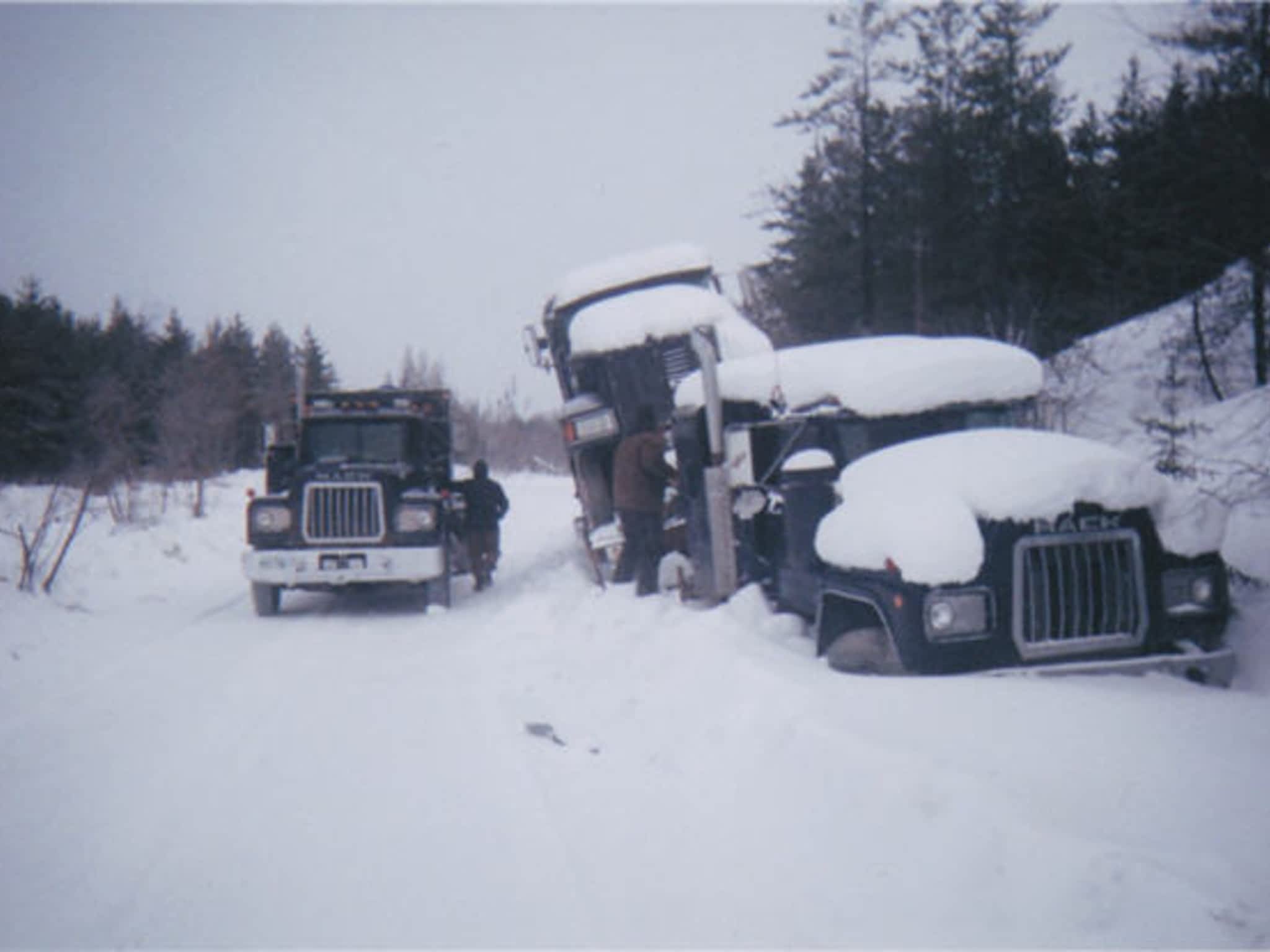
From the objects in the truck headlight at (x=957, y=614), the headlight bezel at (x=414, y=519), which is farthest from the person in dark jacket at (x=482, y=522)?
the truck headlight at (x=957, y=614)

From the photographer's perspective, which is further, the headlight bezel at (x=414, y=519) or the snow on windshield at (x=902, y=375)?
the headlight bezel at (x=414, y=519)

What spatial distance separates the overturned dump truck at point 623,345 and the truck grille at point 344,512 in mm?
2728

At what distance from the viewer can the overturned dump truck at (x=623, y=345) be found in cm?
1087

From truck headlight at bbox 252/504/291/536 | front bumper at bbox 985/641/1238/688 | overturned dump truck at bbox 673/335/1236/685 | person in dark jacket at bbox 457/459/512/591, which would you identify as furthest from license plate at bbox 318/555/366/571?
front bumper at bbox 985/641/1238/688

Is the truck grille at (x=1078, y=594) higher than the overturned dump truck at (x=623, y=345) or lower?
lower

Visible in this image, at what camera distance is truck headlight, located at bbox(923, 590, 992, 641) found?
4.68m

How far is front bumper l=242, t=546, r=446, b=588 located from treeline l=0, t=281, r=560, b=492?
2140 mm

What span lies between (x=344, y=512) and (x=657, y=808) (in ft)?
23.5

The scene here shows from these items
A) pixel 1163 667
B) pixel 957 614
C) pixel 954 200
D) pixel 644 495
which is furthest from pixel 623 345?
pixel 954 200

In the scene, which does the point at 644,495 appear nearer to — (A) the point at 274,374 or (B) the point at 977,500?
(B) the point at 977,500

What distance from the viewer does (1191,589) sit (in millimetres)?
5000

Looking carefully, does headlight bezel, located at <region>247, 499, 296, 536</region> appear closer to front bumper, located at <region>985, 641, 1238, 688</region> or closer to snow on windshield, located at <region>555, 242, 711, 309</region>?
snow on windshield, located at <region>555, 242, 711, 309</region>

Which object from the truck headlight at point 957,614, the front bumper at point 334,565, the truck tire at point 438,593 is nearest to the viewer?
the truck headlight at point 957,614

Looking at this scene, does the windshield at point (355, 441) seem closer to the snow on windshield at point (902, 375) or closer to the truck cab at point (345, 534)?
the truck cab at point (345, 534)
